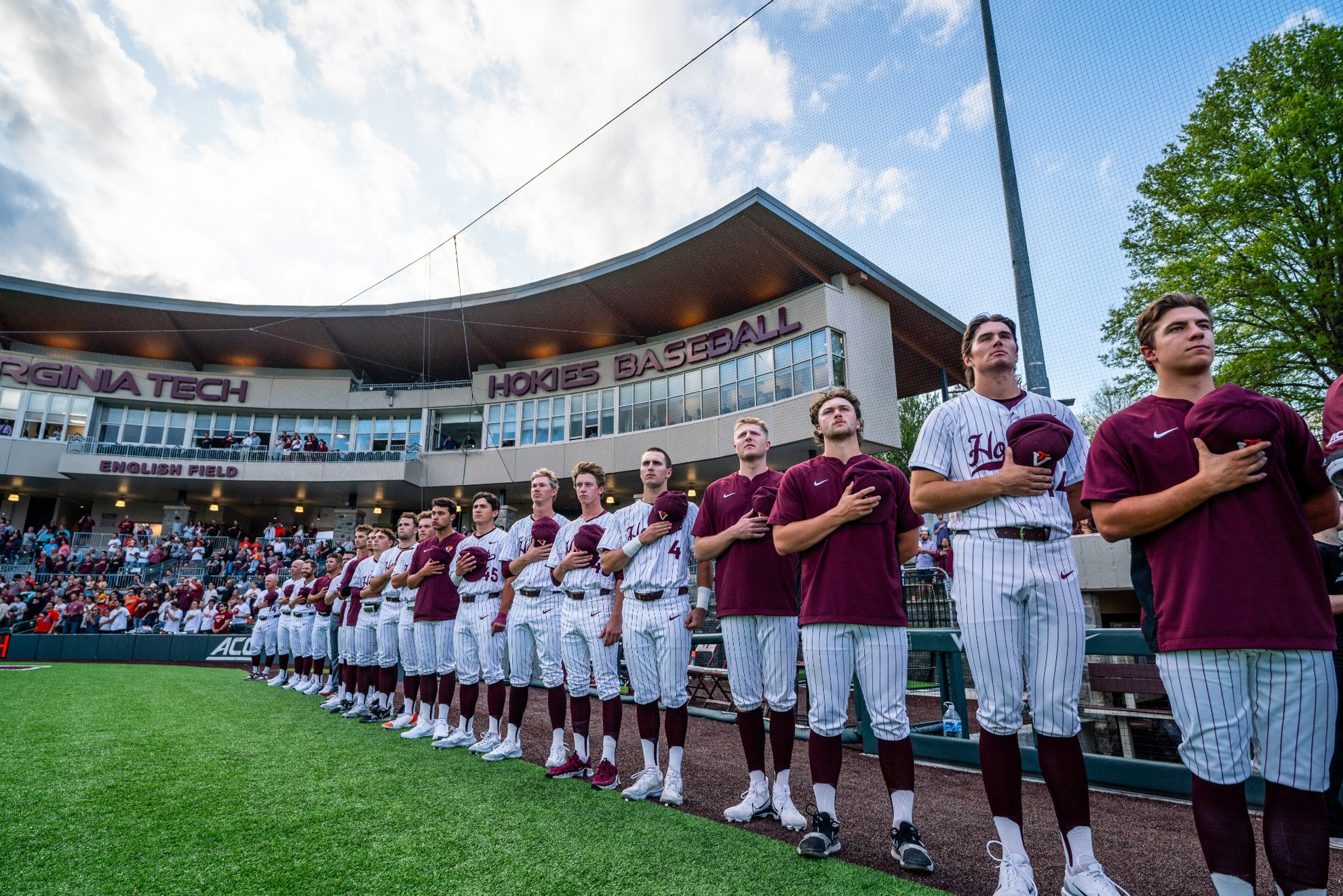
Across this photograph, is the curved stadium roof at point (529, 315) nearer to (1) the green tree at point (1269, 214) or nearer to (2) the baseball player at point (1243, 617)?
Answer: (1) the green tree at point (1269, 214)

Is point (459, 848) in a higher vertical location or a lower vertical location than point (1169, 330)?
lower

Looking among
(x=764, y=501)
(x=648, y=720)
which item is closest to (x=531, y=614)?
(x=648, y=720)

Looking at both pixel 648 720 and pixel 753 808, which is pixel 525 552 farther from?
pixel 753 808

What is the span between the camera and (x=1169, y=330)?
2.45m

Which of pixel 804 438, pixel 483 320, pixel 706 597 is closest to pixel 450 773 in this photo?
pixel 706 597

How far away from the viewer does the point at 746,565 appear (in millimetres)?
4168

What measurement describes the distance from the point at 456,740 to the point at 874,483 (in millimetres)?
5007

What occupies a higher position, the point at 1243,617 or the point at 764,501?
the point at 764,501

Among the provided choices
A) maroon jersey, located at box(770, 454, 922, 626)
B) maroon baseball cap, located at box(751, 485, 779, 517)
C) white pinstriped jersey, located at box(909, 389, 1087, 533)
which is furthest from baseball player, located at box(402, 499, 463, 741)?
white pinstriped jersey, located at box(909, 389, 1087, 533)

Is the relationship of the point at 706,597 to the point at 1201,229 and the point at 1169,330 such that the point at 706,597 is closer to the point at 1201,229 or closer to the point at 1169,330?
the point at 1169,330

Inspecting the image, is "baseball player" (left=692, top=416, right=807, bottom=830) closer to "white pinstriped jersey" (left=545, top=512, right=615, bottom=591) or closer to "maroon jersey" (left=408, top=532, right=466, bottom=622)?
"white pinstriped jersey" (left=545, top=512, right=615, bottom=591)

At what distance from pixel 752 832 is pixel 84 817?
141 inches

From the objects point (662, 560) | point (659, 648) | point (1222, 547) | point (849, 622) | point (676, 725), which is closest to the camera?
point (1222, 547)

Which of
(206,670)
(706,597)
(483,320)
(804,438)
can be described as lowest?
(206,670)
